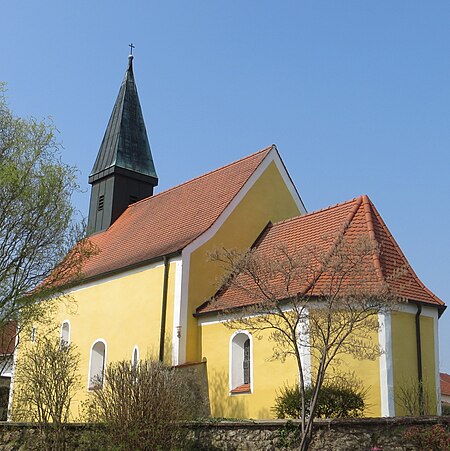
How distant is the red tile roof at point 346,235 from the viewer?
15508 millimetres

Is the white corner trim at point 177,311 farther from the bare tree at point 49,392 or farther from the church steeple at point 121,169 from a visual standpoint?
the church steeple at point 121,169

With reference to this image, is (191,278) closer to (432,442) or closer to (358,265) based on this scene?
(358,265)

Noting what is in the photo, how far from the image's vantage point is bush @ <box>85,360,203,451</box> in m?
11.0

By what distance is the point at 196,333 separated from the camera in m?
17.4

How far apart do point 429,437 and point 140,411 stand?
15.5 feet

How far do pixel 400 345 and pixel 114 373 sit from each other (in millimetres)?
6630

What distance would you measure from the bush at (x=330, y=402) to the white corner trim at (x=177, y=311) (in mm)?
4165

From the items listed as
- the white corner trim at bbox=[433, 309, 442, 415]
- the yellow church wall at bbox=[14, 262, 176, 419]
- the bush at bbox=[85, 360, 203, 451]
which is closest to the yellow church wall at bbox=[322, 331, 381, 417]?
the white corner trim at bbox=[433, 309, 442, 415]

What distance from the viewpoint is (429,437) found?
388 inches

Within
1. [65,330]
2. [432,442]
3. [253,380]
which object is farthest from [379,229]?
[65,330]

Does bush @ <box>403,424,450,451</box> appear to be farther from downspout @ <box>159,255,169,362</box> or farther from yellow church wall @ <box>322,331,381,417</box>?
downspout @ <box>159,255,169,362</box>

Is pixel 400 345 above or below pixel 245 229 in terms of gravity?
below

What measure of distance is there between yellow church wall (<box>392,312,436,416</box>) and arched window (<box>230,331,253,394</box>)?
3666 millimetres

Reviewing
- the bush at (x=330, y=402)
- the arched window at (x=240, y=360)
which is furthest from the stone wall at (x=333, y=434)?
the arched window at (x=240, y=360)
